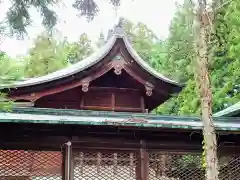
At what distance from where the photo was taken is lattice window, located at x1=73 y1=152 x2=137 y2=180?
8203 millimetres

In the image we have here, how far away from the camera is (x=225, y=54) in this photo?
830 inches

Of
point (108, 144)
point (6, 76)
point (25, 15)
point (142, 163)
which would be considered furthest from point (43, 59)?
point (6, 76)

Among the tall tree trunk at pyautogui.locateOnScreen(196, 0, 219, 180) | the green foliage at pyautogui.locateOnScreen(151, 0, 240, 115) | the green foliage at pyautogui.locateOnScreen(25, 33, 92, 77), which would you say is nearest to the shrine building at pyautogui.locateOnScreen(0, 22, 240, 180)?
the tall tree trunk at pyautogui.locateOnScreen(196, 0, 219, 180)

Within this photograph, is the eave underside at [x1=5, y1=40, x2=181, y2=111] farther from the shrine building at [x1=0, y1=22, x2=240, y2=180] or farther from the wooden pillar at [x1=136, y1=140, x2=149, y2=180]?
the wooden pillar at [x1=136, y1=140, x2=149, y2=180]

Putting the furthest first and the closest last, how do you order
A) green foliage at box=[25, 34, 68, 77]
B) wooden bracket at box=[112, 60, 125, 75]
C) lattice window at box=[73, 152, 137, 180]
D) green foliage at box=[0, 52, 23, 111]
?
green foliage at box=[25, 34, 68, 77], wooden bracket at box=[112, 60, 125, 75], lattice window at box=[73, 152, 137, 180], green foliage at box=[0, 52, 23, 111]

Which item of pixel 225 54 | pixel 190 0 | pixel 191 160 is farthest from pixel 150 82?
pixel 225 54

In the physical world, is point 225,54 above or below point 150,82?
above

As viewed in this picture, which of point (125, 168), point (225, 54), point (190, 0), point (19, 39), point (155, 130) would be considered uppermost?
point (225, 54)

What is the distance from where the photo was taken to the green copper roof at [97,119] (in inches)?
295

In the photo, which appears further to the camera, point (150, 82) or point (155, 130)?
point (150, 82)

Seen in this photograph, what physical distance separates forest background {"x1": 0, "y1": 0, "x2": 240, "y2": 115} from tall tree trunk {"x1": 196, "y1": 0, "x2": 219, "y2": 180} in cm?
20

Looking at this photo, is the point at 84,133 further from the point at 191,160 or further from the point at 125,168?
the point at 191,160

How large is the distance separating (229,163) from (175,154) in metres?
1.15

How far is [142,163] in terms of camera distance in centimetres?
832
